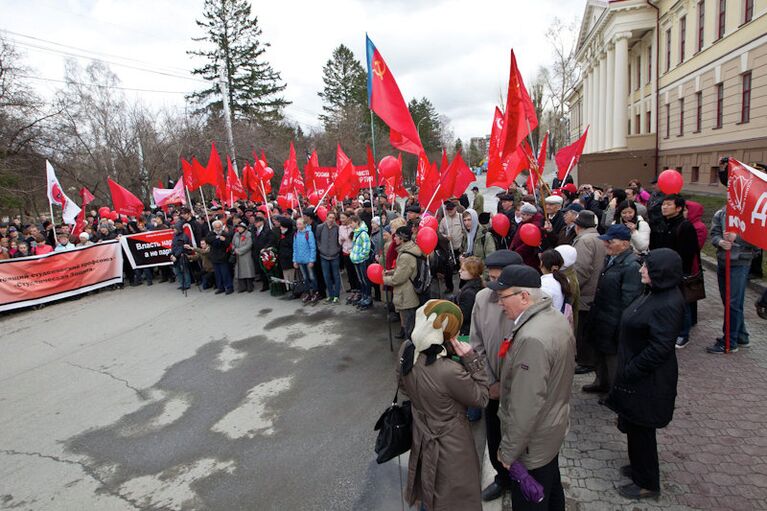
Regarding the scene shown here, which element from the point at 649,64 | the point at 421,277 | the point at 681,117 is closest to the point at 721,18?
the point at 681,117

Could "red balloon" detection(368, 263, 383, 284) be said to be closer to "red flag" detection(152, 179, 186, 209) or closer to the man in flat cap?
the man in flat cap

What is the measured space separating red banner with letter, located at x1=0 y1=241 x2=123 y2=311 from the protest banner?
291 mm

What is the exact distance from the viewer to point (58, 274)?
1107 cm

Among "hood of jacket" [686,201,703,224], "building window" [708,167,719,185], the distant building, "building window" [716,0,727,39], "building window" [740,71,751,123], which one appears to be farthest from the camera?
"building window" [708,167,719,185]

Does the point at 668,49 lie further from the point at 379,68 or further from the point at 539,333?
the point at 539,333

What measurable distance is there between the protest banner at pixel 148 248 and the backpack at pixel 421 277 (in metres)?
8.64

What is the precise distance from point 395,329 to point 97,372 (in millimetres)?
4714

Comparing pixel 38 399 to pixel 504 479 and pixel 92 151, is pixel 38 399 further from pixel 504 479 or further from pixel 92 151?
pixel 92 151

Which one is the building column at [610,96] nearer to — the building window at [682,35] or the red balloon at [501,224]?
the building window at [682,35]

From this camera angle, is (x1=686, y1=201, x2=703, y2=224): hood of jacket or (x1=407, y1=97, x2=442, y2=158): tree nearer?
(x1=686, y1=201, x2=703, y2=224): hood of jacket

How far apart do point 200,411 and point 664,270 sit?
506 cm

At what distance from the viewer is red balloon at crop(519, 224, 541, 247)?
19.4ft

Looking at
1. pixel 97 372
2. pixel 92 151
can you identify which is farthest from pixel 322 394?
pixel 92 151

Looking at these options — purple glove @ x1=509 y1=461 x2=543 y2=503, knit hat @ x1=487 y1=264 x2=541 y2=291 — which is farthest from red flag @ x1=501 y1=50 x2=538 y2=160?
purple glove @ x1=509 y1=461 x2=543 y2=503
